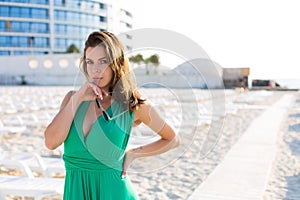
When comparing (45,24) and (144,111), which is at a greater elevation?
(45,24)

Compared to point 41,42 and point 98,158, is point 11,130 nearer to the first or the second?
point 98,158

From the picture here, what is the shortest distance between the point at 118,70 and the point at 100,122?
0.73ft

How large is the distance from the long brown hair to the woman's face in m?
0.02

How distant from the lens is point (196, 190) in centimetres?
409

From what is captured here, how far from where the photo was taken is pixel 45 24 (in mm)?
54562

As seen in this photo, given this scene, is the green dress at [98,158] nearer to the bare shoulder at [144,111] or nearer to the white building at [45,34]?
the bare shoulder at [144,111]

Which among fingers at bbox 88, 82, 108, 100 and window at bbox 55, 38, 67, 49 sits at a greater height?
window at bbox 55, 38, 67, 49

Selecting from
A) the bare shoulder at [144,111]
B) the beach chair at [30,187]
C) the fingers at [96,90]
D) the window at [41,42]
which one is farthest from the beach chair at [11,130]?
the window at [41,42]

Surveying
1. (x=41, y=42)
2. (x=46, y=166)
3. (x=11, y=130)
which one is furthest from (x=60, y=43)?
(x=46, y=166)

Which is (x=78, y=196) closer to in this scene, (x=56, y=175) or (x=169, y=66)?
(x=169, y=66)

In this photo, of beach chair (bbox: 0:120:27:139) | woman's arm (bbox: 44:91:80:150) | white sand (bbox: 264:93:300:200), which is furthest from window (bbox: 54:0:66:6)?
woman's arm (bbox: 44:91:80:150)

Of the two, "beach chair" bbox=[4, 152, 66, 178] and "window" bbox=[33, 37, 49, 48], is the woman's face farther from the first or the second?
"window" bbox=[33, 37, 49, 48]

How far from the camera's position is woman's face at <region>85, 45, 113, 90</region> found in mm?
1402

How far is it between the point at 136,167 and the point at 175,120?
6.76 m
